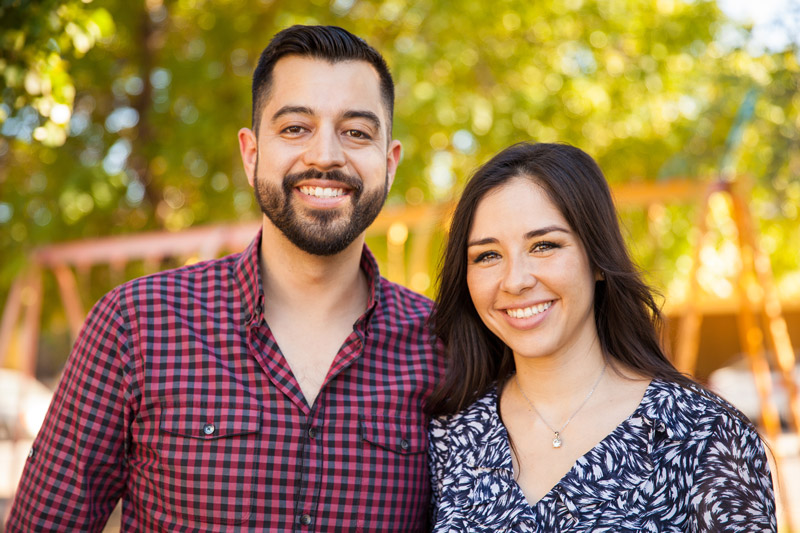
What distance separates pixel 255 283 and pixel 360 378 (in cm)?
44

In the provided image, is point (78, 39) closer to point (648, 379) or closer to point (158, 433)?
point (158, 433)

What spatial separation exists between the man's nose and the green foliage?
3603 millimetres

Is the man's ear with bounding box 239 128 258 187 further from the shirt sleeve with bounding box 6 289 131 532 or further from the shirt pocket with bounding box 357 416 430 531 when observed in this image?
the shirt pocket with bounding box 357 416 430 531

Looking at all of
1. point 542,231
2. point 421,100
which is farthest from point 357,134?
point 421,100

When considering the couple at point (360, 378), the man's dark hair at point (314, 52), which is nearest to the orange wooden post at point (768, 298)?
the couple at point (360, 378)

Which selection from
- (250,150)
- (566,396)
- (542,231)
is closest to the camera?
(542,231)

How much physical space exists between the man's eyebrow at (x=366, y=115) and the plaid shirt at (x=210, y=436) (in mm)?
644

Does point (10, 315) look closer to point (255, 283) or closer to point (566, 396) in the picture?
point (255, 283)

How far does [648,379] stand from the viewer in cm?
230

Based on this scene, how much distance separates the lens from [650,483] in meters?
2.06

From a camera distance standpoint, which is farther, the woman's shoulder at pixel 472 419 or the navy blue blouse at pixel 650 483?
the woman's shoulder at pixel 472 419

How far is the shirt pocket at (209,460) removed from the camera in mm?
2297

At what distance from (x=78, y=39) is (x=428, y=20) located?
4.04 meters

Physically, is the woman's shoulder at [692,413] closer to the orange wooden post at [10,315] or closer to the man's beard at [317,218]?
the man's beard at [317,218]
